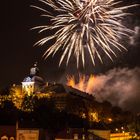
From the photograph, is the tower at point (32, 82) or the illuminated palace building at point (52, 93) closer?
the illuminated palace building at point (52, 93)

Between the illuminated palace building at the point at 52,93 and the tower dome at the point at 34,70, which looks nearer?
the illuminated palace building at the point at 52,93

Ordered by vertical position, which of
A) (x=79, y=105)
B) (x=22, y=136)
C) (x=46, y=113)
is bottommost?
(x=22, y=136)

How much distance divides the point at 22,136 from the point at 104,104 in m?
70.1

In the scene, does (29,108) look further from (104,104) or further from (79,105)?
(104,104)

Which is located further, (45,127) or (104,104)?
(104,104)

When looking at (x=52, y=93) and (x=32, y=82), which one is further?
(x=32, y=82)

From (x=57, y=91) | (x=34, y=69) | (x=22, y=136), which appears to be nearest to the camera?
(x=22, y=136)

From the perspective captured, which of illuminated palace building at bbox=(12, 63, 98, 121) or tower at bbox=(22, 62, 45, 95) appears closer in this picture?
illuminated palace building at bbox=(12, 63, 98, 121)

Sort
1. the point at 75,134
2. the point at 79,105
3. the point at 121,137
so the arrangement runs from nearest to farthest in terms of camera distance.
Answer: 1. the point at 75,134
2. the point at 121,137
3. the point at 79,105

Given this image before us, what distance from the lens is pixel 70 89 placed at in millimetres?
114125

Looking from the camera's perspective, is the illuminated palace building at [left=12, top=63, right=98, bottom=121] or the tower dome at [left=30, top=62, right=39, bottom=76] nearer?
the illuminated palace building at [left=12, top=63, right=98, bottom=121]

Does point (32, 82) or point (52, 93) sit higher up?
point (32, 82)

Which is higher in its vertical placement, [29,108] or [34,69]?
[34,69]

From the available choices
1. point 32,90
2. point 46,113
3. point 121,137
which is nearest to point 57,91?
point 32,90
